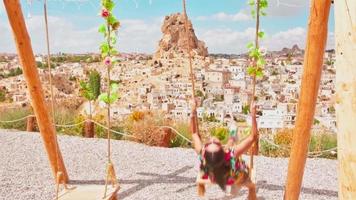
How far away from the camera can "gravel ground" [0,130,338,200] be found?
15.7ft

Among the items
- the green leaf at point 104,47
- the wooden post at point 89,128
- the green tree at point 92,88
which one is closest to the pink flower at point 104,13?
the green leaf at point 104,47

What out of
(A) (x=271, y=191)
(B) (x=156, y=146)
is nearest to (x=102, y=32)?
(A) (x=271, y=191)

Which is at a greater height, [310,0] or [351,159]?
[310,0]

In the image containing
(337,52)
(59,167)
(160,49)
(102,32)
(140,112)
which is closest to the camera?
(337,52)

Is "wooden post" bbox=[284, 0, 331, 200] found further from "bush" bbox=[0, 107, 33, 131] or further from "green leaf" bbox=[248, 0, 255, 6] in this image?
"bush" bbox=[0, 107, 33, 131]

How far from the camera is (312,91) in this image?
3125mm

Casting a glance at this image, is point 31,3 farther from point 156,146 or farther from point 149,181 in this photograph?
point 156,146

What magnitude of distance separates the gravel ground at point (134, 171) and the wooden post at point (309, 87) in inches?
53.8

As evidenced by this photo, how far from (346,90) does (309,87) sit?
100 cm

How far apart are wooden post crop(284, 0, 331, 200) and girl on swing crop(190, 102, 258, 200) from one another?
1.19ft

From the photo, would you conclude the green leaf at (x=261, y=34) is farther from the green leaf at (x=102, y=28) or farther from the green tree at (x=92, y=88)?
the green tree at (x=92, y=88)

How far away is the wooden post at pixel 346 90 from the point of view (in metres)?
2.07

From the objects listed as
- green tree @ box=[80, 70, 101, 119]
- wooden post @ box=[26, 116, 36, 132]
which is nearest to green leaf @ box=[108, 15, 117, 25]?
wooden post @ box=[26, 116, 36, 132]

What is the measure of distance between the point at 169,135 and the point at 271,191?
2.48 meters
